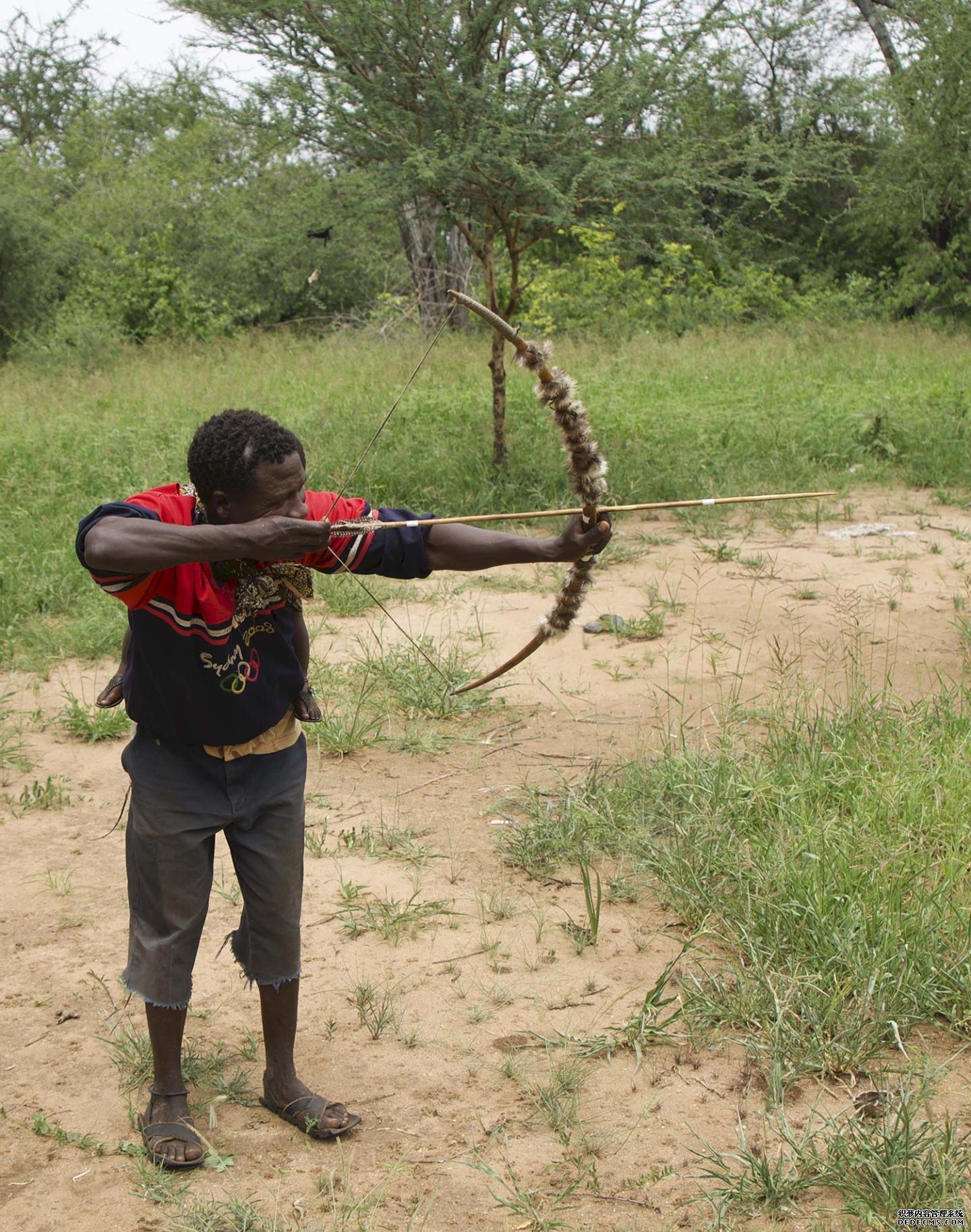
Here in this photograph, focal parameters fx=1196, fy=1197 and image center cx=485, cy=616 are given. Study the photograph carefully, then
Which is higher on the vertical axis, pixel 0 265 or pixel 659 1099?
pixel 0 265

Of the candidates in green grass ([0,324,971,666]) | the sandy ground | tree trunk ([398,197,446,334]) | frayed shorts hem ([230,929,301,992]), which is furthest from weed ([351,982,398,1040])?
tree trunk ([398,197,446,334])

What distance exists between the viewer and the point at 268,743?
249 cm

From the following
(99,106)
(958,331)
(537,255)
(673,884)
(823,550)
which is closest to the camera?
(673,884)

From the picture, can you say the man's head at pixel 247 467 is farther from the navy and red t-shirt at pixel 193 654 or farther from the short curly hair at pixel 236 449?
the navy and red t-shirt at pixel 193 654

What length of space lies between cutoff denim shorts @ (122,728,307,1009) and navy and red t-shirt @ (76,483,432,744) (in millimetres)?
89

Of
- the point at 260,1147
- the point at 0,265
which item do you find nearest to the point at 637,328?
the point at 0,265

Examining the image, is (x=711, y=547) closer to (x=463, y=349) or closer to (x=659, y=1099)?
(x=659, y=1099)

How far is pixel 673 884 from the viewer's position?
Result: 11.2ft

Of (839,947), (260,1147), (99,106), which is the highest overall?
(99,106)

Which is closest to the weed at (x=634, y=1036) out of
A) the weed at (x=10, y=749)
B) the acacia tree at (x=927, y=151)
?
the weed at (x=10, y=749)

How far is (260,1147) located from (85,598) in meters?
4.31

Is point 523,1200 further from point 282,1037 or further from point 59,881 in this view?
point 59,881

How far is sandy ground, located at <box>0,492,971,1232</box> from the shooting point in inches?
95.5

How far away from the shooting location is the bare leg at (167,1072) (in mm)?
2482
